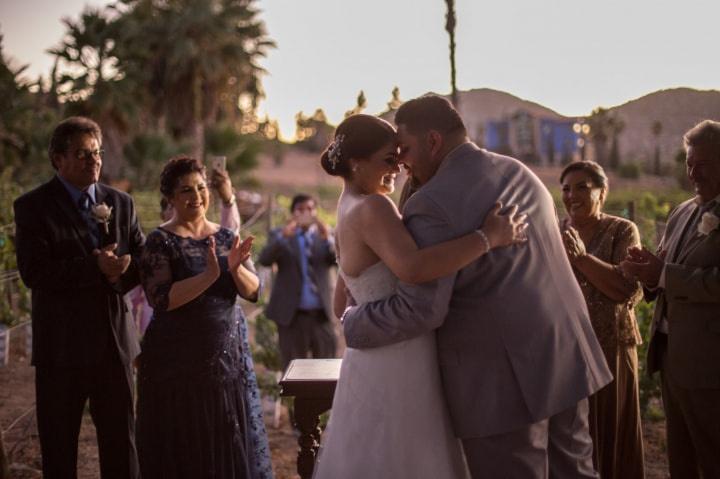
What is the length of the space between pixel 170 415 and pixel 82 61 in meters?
22.5

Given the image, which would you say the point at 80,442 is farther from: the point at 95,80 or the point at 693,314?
the point at 95,80

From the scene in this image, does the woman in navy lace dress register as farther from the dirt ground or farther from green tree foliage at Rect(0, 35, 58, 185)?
green tree foliage at Rect(0, 35, 58, 185)

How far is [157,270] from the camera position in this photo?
3.61 meters

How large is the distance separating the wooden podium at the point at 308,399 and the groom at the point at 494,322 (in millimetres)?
784

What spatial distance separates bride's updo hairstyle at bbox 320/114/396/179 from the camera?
275cm

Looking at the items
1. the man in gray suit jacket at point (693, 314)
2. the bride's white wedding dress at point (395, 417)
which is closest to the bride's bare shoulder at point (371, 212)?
the bride's white wedding dress at point (395, 417)

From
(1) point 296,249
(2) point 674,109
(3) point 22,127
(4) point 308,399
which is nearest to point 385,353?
(4) point 308,399

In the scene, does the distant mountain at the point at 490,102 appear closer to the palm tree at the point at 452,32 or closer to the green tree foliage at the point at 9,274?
the palm tree at the point at 452,32

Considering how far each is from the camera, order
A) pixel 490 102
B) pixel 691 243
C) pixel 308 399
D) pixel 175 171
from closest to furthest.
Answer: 1. pixel 691 243
2. pixel 308 399
3. pixel 175 171
4. pixel 490 102

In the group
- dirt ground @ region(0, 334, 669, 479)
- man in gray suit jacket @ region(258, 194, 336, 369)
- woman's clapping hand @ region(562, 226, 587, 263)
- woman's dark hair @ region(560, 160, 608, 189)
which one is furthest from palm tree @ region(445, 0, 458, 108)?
dirt ground @ region(0, 334, 669, 479)

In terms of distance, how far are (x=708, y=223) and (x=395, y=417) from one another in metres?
1.55

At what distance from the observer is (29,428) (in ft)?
17.8

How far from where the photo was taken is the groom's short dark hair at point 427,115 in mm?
2670

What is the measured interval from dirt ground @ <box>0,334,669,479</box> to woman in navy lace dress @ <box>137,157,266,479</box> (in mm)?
1399
